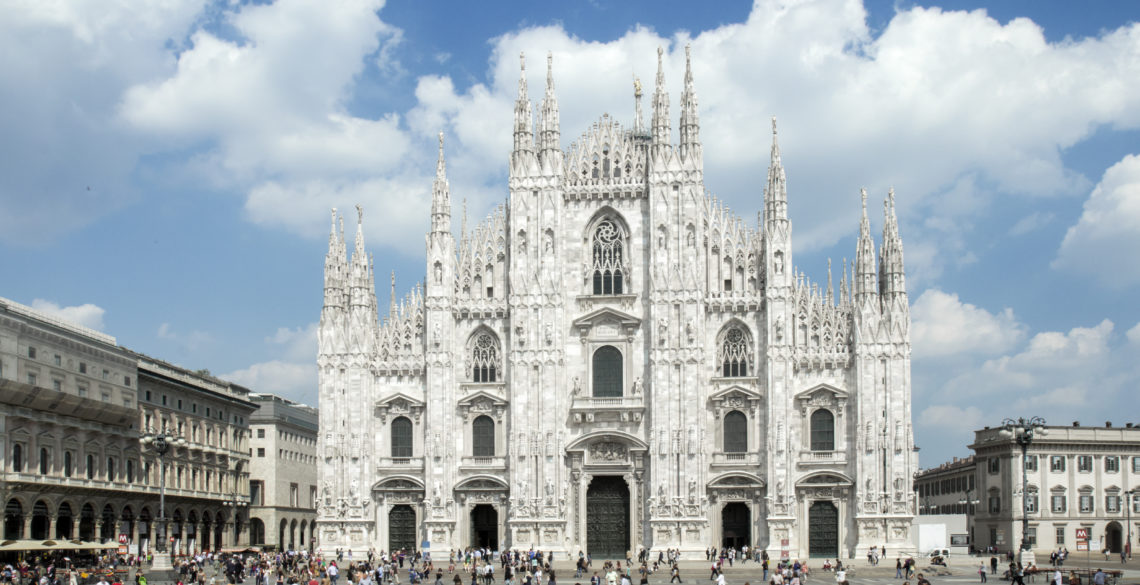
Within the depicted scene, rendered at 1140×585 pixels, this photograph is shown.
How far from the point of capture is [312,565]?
5350 cm

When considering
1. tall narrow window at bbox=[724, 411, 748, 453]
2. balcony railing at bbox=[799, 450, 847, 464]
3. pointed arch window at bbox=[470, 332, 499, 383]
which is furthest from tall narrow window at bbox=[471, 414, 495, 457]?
balcony railing at bbox=[799, 450, 847, 464]

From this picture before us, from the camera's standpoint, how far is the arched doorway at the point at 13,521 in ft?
199

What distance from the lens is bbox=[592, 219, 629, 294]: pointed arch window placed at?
64.6 m

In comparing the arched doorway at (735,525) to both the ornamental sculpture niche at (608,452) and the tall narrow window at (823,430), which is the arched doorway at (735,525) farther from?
the ornamental sculpture niche at (608,452)

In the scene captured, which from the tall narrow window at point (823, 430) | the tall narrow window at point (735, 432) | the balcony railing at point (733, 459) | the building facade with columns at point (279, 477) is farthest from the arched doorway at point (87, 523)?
the tall narrow window at point (823, 430)

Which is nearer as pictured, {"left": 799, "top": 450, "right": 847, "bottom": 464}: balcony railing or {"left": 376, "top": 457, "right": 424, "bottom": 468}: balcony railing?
{"left": 799, "top": 450, "right": 847, "bottom": 464}: balcony railing

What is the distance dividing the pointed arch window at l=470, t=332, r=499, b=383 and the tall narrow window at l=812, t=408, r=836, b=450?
15914 millimetres

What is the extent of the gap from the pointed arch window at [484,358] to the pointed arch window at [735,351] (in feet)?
37.0

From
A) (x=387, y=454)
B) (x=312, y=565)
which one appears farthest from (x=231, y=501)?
(x=312, y=565)

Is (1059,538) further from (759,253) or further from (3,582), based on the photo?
(3,582)

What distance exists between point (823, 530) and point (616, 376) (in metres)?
12.5

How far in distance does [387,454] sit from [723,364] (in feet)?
57.2

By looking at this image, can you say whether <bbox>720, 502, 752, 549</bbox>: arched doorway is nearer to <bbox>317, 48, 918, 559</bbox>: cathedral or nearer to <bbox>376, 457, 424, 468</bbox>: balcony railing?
<bbox>317, 48, 918, 559</bbox>: cathedral

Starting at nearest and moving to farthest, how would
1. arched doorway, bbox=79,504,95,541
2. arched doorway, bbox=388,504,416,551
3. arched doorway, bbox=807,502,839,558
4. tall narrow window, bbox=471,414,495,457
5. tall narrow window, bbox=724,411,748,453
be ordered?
1. arched doorway, bbox=807,502,839,558
2. tall narrow window, bbox=724,411,748,453
3. tall narrow window, bbox=471,414,495,457
4. arched doorway, bbox=388,504,416,551
5. arched doorway, bbox=79,504,95,541
